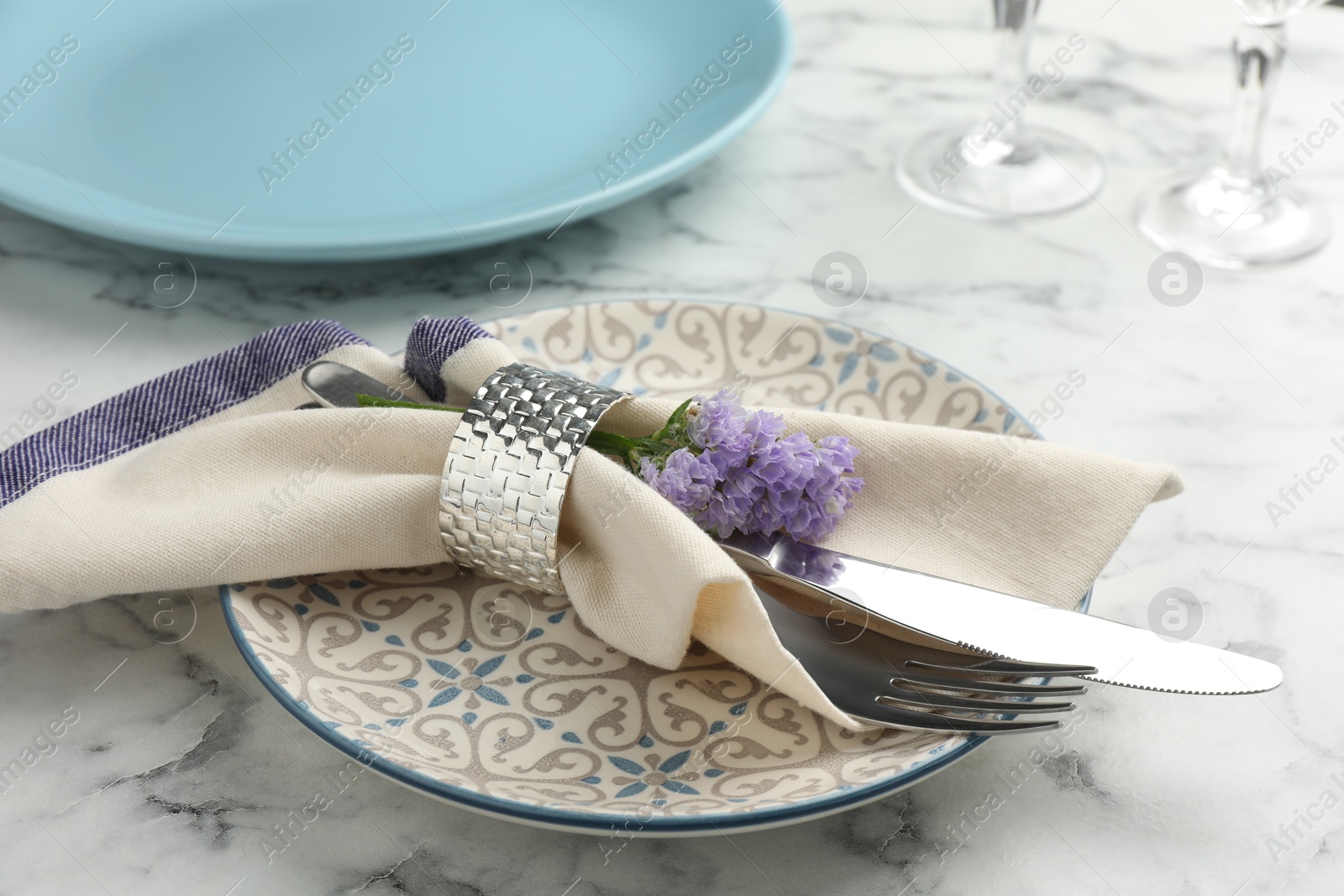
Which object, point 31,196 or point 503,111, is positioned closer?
point 31,196

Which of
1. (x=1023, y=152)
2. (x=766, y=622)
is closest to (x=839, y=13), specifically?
(x=1023, y=152)

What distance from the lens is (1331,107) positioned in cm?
88

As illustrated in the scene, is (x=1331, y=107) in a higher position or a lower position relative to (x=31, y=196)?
lower

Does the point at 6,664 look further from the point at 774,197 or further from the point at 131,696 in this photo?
the point at 774,197

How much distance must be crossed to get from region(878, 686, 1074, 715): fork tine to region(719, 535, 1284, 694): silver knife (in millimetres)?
19

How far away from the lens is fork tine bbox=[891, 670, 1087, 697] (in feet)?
1.34

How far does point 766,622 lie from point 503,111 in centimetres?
53

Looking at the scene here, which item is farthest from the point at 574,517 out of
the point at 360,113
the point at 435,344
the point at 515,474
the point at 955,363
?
the point at 360,113

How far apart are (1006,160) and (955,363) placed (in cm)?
22

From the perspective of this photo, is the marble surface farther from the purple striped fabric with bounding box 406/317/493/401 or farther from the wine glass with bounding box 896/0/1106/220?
the purple striped fabric with bounding box 406/317/493/401

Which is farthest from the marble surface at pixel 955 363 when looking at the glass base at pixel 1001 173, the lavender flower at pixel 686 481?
the lavender flower at pixel 686 481

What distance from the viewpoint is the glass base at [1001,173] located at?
0.80 metres

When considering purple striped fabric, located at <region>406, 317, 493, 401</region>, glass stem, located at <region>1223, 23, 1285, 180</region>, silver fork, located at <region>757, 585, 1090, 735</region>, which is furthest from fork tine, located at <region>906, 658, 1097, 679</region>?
glass stem, located at <region>1223, 23, 1285, 180</region>

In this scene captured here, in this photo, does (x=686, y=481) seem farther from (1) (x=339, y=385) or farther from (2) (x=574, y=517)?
(1) (x=339, y=385)
